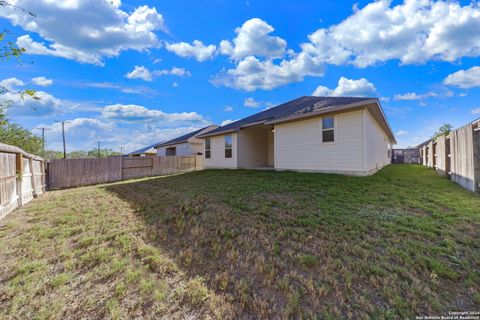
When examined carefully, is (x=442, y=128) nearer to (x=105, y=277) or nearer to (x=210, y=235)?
(x=210, y=235)

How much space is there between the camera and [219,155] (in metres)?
14.4

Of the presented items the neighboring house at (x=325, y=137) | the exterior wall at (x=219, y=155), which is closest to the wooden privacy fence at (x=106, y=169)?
the exterior wall at (x=219, y=155)

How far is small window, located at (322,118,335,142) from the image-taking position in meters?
8.70

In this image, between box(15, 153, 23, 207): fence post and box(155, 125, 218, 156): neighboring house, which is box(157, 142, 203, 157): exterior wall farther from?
box(15, 153, 23, 207): fence post

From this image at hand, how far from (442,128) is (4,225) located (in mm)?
36886

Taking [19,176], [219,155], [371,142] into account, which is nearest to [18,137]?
[19,176]

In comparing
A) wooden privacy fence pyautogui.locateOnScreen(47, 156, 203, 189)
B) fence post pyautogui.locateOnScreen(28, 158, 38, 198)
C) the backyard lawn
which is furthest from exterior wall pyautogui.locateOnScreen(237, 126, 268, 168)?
fence post pyautogui.locateOnScreen(28, 158, 38, 198)

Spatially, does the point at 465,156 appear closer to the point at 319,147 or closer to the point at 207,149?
the point at 319,147

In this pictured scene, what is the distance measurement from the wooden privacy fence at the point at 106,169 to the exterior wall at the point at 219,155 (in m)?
3.24

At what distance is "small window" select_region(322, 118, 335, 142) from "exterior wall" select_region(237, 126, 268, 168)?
4541mm

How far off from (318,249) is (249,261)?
1.03 meters

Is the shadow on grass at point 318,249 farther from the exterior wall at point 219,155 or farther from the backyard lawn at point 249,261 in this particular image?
the exterior wall at point 219,155

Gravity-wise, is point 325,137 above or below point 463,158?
above

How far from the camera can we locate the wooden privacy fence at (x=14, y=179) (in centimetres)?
498
